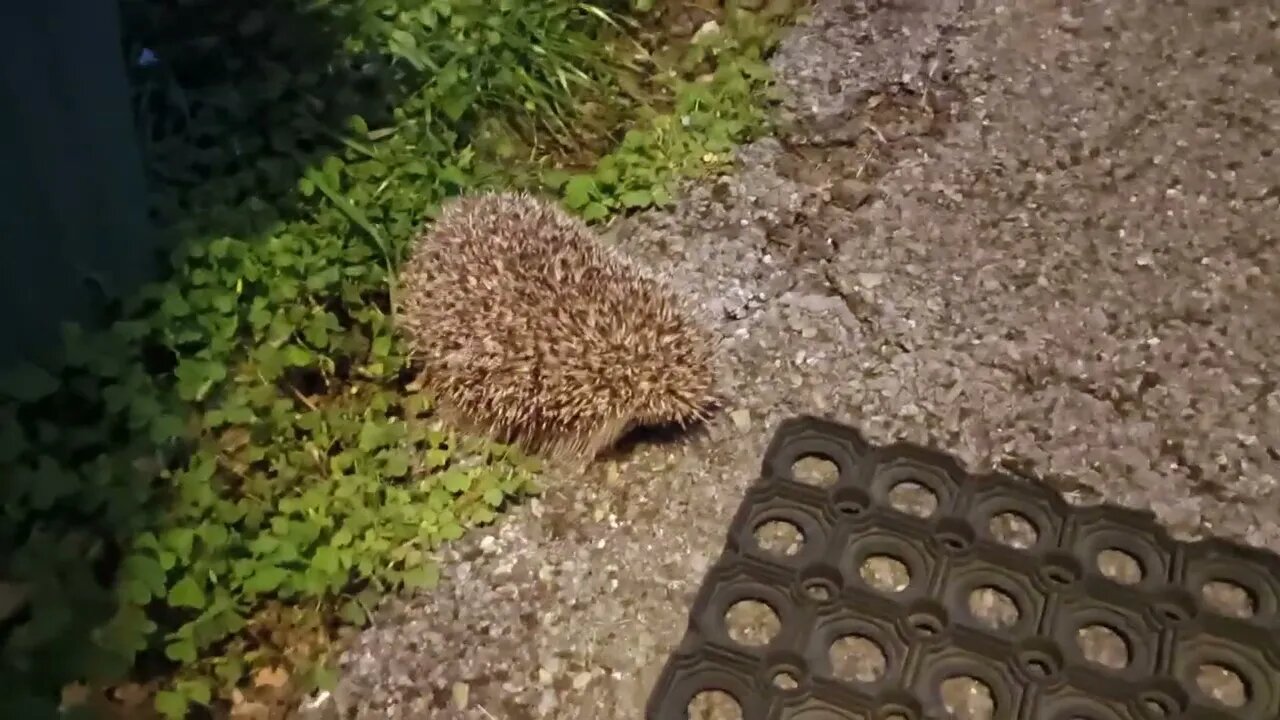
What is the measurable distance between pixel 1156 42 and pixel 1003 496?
6.16 feet

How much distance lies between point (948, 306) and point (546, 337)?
1082mm

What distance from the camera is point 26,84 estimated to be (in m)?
1.96

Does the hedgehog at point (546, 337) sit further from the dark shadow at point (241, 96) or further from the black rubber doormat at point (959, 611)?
the dark shadow at point (241, 96)

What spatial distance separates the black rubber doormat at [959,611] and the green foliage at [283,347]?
0.59m

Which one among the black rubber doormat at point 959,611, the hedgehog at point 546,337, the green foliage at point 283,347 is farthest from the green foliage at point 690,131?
the black rubber doormat at point 959,611

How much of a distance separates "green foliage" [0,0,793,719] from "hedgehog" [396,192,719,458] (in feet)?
0.46

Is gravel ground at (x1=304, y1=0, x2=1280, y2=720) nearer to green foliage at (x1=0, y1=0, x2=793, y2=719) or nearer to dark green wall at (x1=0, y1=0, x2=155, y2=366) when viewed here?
green foliage at (x1=0, y1=0, x2=793, y2=719)

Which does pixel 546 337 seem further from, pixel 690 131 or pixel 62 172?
pixel 690 131

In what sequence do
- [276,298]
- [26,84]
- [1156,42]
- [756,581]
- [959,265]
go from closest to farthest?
[26,84]
[756,581]
[276,298]
[959,265]
[1156,42]

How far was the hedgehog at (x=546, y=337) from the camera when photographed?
232cm

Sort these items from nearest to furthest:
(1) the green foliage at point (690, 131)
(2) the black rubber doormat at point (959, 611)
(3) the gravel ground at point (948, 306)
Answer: (2) the black rubber doormat at point (959, 611)
(3) the gravel ground at point (948, 306)
(1) the green foliage at point (690, 131)

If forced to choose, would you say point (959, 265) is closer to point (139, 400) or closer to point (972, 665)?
point (972, 665)

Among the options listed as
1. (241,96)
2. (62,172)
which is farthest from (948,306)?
(62,172)

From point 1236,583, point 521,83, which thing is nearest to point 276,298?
point 521,83
